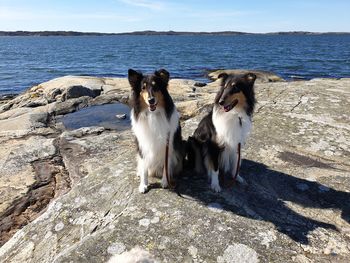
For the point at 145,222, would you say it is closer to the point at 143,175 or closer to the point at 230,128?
the point at 143,175

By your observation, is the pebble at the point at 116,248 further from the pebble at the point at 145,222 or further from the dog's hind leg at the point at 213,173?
the dog's hind leg at the point at 213,173

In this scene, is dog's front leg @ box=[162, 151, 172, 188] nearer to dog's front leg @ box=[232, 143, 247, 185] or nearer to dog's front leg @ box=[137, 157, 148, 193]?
dog's front leg @ box=[137, 157, 148, 193]

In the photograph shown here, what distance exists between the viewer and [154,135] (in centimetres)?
529

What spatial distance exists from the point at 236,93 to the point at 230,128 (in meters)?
0.51

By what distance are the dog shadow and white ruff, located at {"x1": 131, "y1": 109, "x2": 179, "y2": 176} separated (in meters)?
0.49

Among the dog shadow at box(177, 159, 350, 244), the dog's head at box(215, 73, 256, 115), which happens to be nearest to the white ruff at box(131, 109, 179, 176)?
the dog shadow at box(177, 159, 350, 244)

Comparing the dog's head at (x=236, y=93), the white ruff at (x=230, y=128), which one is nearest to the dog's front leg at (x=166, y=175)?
the white ruff at (x=230, y=128)

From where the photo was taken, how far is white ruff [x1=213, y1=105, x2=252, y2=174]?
5273 mm

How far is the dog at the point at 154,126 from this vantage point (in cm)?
507

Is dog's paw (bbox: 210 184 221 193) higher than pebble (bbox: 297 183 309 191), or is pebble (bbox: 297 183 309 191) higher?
dog's paw (bbox: 210 184 221 193)

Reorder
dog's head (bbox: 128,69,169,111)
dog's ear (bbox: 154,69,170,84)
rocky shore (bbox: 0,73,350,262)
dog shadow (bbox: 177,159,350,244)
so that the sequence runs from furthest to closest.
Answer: dog's ear (bbox: 154,69,170,84), dog's head (bbox: 128,69,169,111), dog shadow (bbox: 177,159,350,244), rocky shore (bbox: 0,73,350,262)

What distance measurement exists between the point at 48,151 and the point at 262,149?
436 centimetres

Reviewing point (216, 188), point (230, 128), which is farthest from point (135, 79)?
point (216, 188)

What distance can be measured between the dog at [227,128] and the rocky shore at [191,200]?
0.33 m
